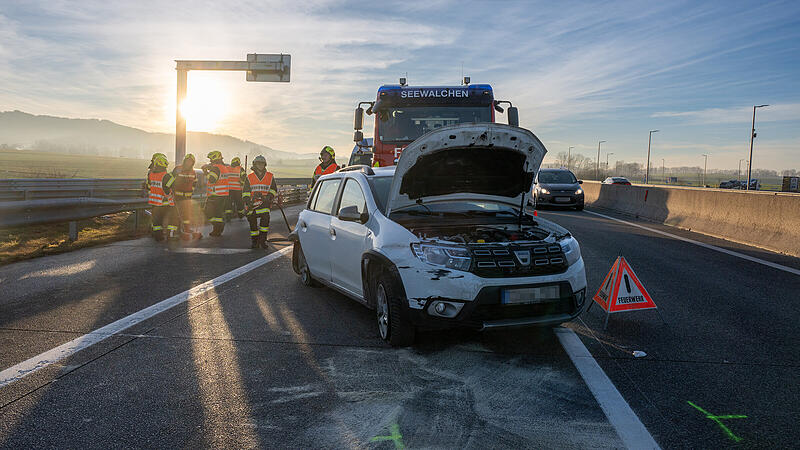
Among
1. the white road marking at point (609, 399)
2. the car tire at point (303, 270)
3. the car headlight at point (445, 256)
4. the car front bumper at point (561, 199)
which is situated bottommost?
the white road marking at point (609, 399)

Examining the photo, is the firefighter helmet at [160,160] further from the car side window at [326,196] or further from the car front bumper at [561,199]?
the car front bumper at [561,199]

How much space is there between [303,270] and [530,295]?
3.75m

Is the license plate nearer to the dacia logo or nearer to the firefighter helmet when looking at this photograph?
the dacia logo

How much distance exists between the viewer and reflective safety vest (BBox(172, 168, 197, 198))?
13188mm

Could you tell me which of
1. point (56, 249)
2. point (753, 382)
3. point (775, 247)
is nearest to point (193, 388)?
point (753, 382)

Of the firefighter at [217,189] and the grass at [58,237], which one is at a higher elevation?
the firefighter at [217,189]

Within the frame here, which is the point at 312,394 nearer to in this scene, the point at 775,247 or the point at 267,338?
the point at 267,338

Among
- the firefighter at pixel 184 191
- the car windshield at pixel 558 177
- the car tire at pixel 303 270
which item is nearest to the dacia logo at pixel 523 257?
the car tire at pixel 303 270

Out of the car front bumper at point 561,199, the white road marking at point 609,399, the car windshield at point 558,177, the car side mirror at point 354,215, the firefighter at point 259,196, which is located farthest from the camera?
the car windshield at point 558,177

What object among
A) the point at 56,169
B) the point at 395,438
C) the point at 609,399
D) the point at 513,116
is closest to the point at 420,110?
the point at 513,116

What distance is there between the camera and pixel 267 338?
543 centimetres

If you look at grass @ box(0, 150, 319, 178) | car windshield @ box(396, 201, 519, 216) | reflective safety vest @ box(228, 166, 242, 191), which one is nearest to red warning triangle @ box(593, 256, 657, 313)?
car windshield @ box(396, 201, 519, 216)

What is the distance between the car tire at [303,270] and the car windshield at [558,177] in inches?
719

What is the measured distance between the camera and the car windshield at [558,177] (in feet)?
81.5
